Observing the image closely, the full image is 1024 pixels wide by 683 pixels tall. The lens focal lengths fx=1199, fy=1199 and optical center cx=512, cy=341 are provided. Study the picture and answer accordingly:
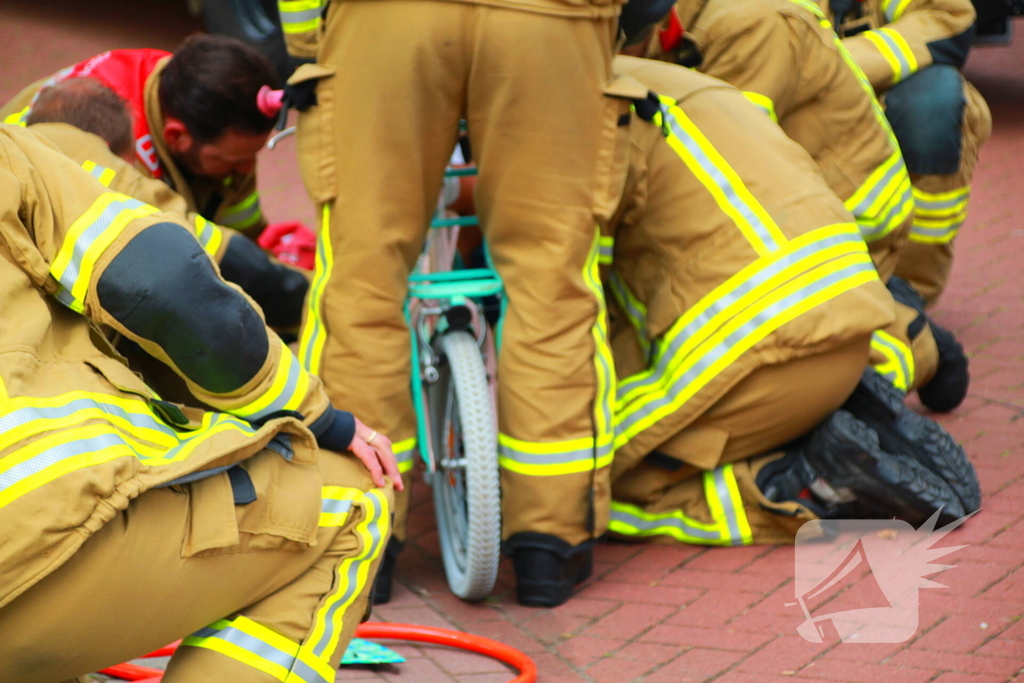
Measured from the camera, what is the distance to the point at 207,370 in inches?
82.1

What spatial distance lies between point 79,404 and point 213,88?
1791mm

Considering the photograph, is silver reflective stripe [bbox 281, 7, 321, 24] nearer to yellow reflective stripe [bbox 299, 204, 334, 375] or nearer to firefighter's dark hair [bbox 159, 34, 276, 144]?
firefighter's dark hair [bbox 159, 34, 276, 144]

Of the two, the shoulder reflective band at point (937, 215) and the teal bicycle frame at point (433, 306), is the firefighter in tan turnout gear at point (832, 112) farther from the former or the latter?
the teal bicycle frame at point (433, 306)

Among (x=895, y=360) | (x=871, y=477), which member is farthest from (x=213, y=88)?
(x=895, y=360)

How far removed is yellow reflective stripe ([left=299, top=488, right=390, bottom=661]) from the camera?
2.18 metres

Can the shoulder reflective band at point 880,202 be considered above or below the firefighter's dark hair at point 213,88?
below

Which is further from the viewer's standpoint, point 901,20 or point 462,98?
point 901,20

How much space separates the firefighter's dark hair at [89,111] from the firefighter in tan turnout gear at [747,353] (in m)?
1.34

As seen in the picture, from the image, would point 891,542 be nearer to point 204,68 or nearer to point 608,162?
point 608,162

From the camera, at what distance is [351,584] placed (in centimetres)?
227

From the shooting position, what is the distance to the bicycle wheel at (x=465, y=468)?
3055 millimetres

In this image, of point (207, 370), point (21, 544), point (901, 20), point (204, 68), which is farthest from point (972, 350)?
point (21, 544)

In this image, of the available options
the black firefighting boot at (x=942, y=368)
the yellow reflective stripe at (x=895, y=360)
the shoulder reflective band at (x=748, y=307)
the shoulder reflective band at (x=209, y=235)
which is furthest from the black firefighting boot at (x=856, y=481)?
the shoulder reflective band at (x=209, y=235)

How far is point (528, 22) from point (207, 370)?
1315 millimetres
